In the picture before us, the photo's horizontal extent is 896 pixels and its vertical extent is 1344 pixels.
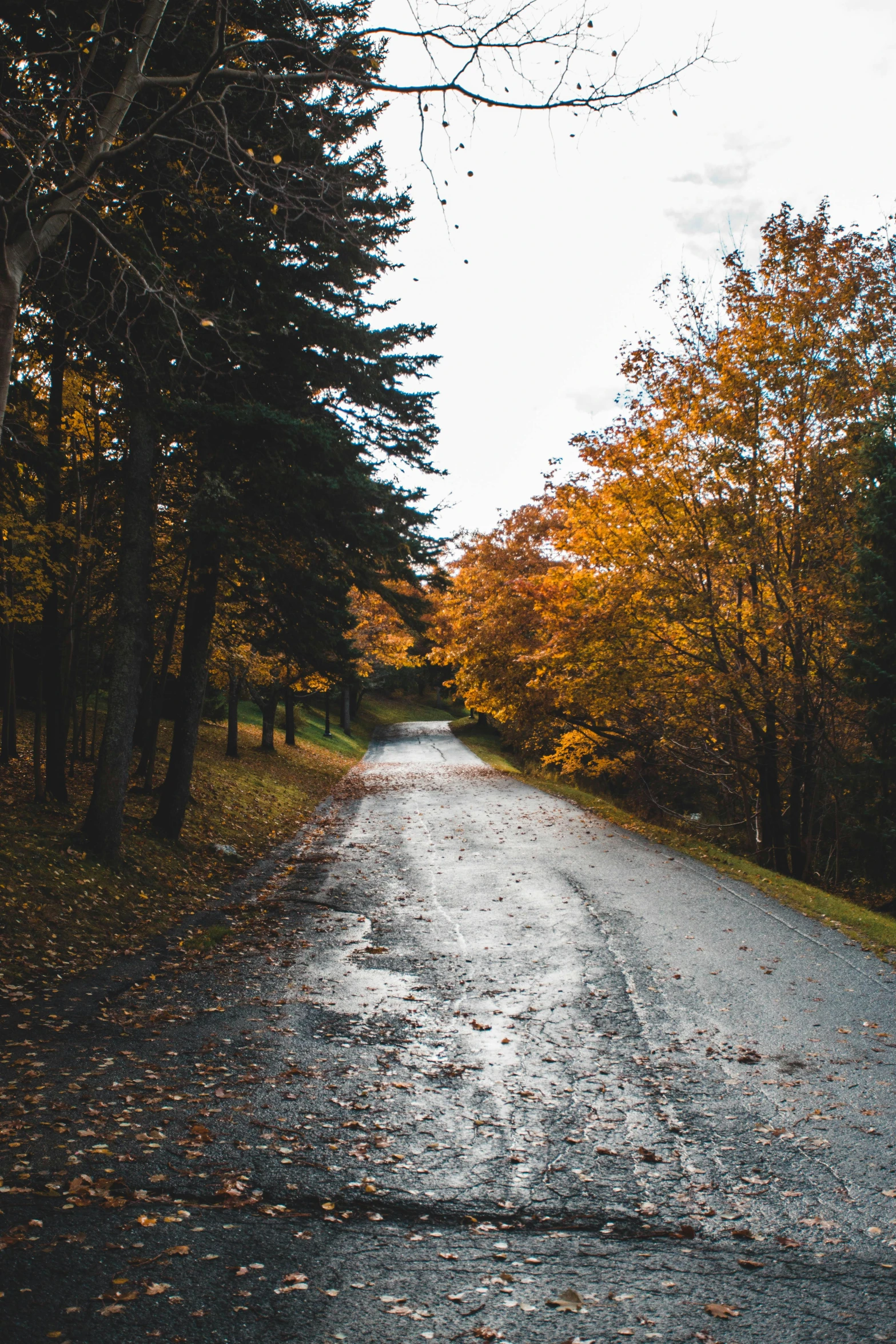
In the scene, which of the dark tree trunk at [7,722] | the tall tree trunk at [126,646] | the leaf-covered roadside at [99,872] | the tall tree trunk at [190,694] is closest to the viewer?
the leaf-covered roadside at [99,872]

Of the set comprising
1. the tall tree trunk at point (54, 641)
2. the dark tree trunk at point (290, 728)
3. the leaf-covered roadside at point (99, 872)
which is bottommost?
the leaf-covered roadside at point (99, 872)

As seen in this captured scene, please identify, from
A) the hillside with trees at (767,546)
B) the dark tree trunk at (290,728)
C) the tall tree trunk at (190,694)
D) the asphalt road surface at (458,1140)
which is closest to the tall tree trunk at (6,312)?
the asphalt road surface at (458,1140)

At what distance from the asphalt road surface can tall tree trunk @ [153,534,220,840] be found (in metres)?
3.57

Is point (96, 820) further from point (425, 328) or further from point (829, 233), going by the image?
point (829, 233)

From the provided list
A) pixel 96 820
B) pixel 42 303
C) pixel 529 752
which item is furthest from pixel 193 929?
pixel 529 752

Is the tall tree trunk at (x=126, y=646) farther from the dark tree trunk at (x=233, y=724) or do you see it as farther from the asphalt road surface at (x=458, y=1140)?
the dark tree trunk at (x=233, y=724)

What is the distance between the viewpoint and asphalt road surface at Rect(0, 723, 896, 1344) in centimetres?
302

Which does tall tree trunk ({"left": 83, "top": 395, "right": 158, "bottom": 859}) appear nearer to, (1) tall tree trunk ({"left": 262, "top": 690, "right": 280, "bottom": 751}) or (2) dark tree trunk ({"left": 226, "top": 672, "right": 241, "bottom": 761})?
(2) dark tree trunk ({"left": 226, "top": 672, "right": 241, "bottom": 761})

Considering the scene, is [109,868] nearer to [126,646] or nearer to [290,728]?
[126,646]

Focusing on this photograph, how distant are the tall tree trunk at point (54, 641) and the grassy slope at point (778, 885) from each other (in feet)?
32.0

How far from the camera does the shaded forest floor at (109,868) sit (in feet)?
23.8

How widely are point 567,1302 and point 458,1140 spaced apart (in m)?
1.34

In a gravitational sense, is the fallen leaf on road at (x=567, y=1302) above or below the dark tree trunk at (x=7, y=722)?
below

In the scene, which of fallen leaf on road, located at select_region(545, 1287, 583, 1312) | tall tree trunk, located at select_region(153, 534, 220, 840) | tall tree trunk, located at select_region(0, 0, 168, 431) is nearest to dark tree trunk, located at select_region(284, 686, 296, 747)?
tall tree trunk, located at select_region(153, 534, 220, 840)
